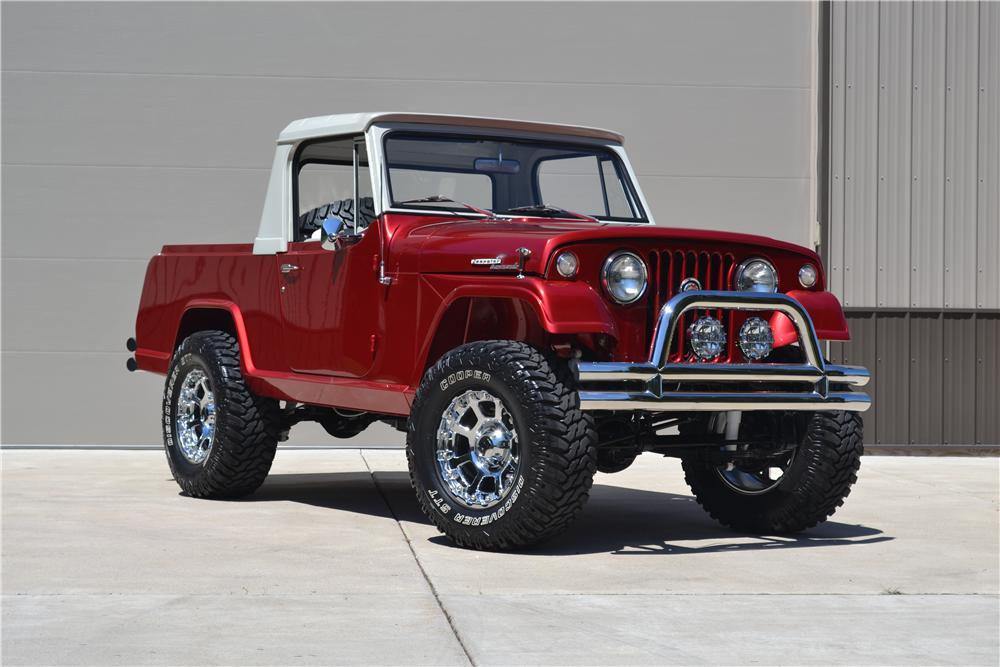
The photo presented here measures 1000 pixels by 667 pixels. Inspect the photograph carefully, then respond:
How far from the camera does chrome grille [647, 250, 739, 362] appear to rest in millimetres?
6910

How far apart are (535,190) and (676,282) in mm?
1769

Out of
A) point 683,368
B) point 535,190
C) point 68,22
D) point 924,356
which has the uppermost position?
point 68,22

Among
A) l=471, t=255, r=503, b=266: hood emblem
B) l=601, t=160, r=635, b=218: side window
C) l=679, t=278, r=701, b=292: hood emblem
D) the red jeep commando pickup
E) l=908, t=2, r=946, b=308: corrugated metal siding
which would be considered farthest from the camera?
l=908, t=2, r=946, b=308: corrugated metal siding

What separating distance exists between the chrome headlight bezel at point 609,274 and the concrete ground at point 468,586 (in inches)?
46.0

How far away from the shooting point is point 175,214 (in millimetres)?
13062

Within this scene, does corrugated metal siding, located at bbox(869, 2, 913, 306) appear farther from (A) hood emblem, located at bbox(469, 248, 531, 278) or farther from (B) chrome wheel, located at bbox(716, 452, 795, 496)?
(A) hood emblem, located at bbox(469, 248, 531, 278)

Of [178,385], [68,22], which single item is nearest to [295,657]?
[178,385]

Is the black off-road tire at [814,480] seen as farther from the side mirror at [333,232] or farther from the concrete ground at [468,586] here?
the side mirror at [333,232]

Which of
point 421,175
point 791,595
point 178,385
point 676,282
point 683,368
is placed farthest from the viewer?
point 178,385

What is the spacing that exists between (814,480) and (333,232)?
9.12ft

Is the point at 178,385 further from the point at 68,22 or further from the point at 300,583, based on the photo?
the point at 68,22

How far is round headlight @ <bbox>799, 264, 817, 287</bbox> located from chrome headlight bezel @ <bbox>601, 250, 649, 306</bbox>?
103 cm

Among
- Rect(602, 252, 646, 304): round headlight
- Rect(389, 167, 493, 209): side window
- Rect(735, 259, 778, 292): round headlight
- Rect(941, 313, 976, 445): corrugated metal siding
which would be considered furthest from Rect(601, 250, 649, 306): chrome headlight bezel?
Rect(941, 313, 976, 445): corrugated metal siding

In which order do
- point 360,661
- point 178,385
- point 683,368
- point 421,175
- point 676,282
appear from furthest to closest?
point 178,385
point 421,175
point 676,282
point 683,368
point 360,661
